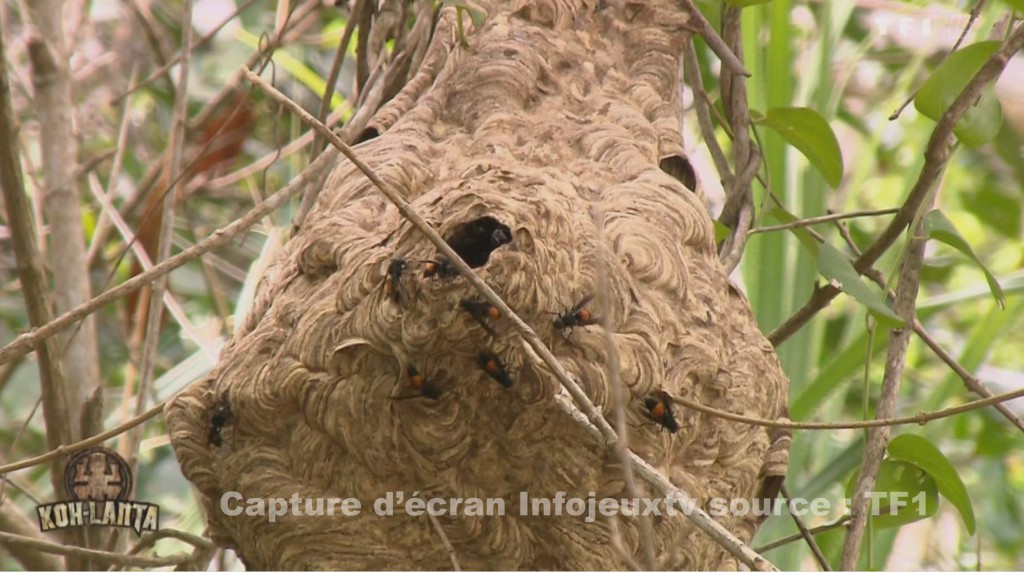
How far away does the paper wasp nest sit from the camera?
213 centimetres

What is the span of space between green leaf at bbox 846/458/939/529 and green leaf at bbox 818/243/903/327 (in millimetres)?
326

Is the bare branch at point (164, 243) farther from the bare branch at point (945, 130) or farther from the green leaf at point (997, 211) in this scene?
the green leaf at point (997, 211)

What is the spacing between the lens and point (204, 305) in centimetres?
571

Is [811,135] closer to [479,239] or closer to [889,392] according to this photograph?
[889,392]

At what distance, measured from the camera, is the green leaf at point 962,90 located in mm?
2541

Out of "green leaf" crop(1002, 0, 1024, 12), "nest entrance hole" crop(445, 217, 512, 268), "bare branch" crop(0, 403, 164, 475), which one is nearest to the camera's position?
"nest entrance hole" crop(445, 217, 512, 268)

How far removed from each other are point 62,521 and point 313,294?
2.17 ft

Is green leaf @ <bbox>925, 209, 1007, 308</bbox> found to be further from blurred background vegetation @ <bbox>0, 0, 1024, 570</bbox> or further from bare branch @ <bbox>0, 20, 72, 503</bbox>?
bare branch @ <bbox>0, 20, 72, 503</bbox>

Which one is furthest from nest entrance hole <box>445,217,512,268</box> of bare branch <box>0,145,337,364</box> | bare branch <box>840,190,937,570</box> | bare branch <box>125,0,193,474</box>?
bare branch <box>125,0,193,474</box>

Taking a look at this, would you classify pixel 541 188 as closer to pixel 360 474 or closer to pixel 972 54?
pixel 360 474

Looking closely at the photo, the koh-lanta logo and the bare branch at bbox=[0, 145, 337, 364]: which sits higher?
the bare branch at bbox=[0, 145, 337, 364]

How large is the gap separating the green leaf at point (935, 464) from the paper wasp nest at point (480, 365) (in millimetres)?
256

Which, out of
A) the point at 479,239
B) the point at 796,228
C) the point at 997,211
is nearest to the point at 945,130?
the point at 796,228

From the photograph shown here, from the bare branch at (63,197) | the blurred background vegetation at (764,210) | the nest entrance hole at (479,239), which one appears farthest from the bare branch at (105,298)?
the bare branch at (63,197)
